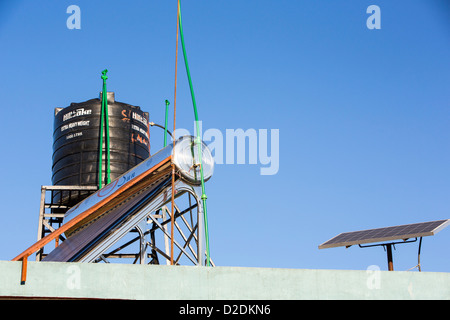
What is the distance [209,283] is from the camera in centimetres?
1005

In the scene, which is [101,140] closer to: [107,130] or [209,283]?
[107,130]

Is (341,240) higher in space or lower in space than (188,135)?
lower

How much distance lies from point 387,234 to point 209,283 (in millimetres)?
5273

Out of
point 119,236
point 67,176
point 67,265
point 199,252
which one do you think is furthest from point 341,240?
point 67,176

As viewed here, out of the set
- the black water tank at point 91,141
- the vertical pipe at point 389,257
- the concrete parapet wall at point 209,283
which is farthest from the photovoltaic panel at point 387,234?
the black water tank at point 91,141

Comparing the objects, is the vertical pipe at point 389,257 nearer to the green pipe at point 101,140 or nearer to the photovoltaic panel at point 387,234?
the photovoltaic panel at point 387,234

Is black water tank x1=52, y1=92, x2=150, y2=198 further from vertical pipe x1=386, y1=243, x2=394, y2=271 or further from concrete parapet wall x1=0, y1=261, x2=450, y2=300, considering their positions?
concrete parapet wall x1=0, y1=261, x2=450, y2=300

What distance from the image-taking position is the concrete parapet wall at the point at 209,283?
959 centimetres

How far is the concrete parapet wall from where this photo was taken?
9.59 meters

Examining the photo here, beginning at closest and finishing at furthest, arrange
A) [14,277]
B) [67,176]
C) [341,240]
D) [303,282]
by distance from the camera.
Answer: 1. [14,277]
2. [303,282]
3. [341,240]
4. [67,176]

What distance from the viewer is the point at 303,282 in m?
10.3

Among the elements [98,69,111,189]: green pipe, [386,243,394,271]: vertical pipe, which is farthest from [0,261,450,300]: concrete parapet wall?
[98,69,111,189]: green pipe

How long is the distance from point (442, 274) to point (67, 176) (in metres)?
12.7
